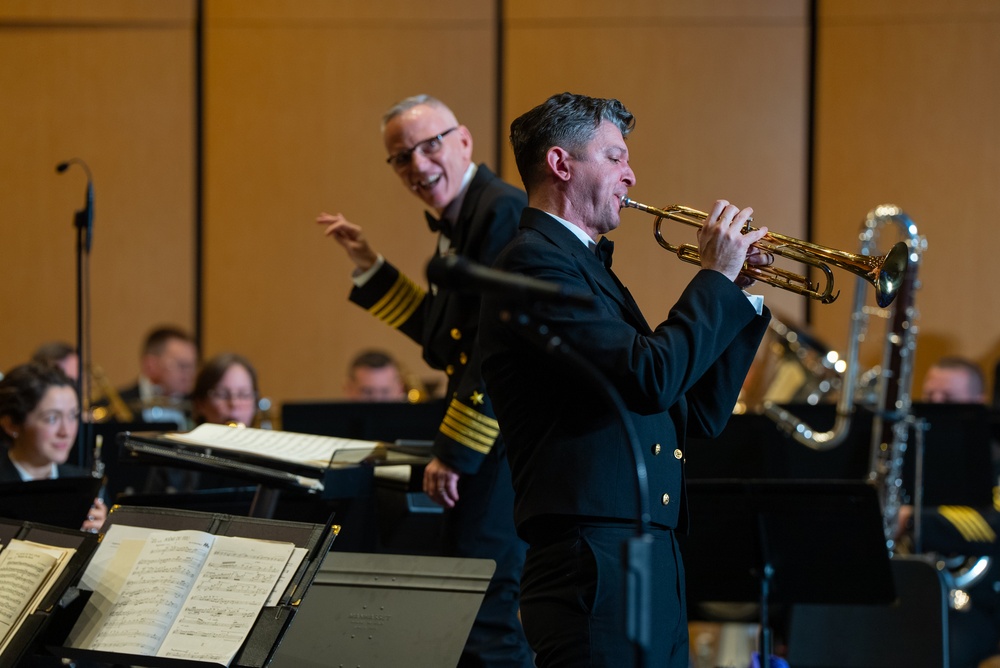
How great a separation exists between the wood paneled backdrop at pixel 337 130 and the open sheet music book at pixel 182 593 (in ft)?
14.5

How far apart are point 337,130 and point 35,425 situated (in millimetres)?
3571

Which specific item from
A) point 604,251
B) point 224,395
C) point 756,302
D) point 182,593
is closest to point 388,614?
point 182,593

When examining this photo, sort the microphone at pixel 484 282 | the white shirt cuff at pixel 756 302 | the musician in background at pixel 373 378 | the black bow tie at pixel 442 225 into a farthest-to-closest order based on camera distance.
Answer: the musician in background at pixel 373 378
the black bow tie at pixel 442 225
the white shirt cuff at pixel 756 302
the microphone at pixel 484 282

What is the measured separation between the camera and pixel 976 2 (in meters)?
6.78

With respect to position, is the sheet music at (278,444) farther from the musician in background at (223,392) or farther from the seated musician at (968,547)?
the seated musician at (968,547)

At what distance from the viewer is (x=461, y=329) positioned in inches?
130

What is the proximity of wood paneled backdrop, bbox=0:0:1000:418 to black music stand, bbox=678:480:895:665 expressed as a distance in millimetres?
3556

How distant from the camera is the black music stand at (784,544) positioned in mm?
3367

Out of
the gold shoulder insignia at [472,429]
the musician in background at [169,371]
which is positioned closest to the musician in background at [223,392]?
the musician in background at [169,371]

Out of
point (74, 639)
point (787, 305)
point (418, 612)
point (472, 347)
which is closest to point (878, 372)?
point (787, 305)

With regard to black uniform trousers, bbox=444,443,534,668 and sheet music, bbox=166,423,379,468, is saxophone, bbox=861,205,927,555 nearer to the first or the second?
black uniform trousers, bbox=444,443,534,668

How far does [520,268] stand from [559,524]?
49cm

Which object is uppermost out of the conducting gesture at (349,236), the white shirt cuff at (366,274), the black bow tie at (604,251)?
the conducting gesture at (349,236)

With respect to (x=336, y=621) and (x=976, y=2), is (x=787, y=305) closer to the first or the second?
(x=976, y=2)
